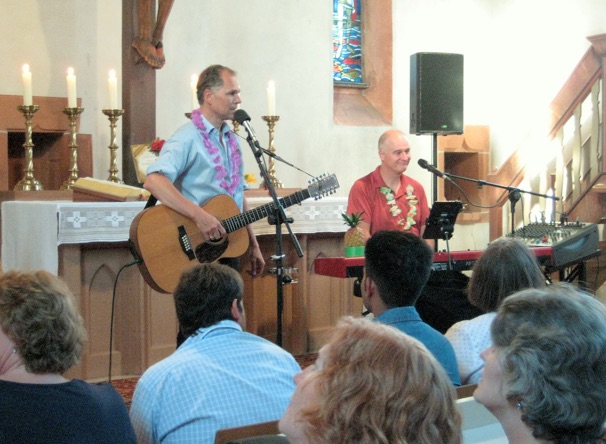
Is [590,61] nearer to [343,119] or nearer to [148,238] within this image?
[343,119]

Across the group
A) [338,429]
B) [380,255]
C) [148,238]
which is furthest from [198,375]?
[148,238]

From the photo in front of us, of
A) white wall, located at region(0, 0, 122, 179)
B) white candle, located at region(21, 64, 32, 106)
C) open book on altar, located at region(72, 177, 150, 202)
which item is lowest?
open book on altar, located at region(72, 177, 150, 202)

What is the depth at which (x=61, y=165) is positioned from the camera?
6.34 metres

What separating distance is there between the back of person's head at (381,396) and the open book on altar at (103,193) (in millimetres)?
3787

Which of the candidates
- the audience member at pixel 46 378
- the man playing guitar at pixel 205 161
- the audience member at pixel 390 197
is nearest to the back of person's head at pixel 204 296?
the audience member at pixel 46 378

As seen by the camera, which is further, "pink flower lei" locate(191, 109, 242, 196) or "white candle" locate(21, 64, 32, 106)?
"white candle" locate(21, 64, 32, 106)

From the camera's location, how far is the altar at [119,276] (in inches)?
185

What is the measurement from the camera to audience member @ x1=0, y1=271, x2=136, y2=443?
1.86 metres

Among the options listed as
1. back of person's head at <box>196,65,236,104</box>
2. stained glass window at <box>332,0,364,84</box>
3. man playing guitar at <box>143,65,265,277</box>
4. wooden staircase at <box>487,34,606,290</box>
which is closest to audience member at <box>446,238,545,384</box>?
man playing guitar at <box>143,65,265,277</box>

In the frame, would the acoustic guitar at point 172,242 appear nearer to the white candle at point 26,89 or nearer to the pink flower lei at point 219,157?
the pink flower lei at point 219,157

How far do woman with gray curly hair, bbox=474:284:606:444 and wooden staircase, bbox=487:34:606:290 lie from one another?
5959 mm

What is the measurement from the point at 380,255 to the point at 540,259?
2849 millimetres

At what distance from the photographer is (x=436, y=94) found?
7.31 m

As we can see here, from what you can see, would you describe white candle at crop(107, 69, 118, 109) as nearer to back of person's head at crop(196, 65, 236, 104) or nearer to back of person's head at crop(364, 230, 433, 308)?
back of person's head at crop(196, 65, 236, 104)
